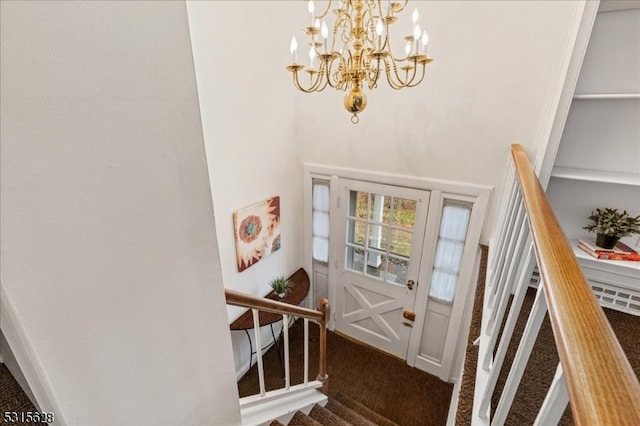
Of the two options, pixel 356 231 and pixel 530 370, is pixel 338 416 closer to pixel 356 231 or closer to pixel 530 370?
pixel 530 370

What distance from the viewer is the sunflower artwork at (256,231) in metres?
2.47

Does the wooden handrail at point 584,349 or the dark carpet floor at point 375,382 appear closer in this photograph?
the wooden handrail at point 584,349

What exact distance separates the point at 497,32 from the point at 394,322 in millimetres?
2656

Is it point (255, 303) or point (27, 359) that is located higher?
point (27, 359)

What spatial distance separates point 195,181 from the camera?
74 centimetres

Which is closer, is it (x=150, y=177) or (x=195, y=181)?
(x=150, y=177)

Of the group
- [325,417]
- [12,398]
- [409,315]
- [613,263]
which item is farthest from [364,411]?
[12,398]

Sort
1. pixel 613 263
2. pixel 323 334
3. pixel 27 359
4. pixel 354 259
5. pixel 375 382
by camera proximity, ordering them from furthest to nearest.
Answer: pixel 354 259 → pixel 375 382 → pixel 323 334 → pixel 613 263 → pixel 27 359

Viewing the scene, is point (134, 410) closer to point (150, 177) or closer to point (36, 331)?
point (36, 331)

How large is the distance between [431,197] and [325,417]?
1831mm

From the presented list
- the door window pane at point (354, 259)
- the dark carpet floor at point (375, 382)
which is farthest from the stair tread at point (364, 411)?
the door window pane at point (354, 259)

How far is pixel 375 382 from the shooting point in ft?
9.47

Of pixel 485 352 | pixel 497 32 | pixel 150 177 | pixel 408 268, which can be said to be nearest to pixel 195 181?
pixel 150 177

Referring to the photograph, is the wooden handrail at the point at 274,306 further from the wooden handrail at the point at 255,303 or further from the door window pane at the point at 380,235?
the door window pane at the point at 380,235
